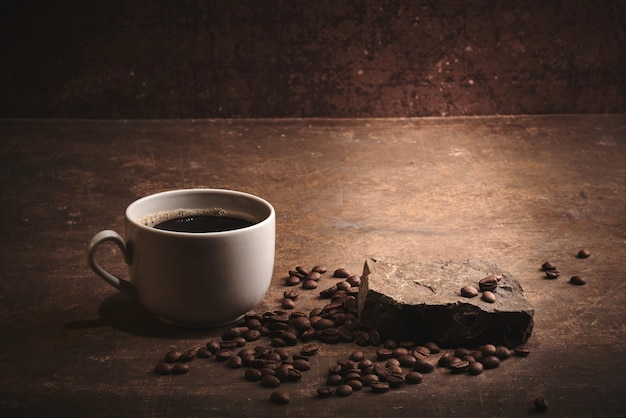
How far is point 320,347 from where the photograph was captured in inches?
61.6

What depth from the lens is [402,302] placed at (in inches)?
60.8

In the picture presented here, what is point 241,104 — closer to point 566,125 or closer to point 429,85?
point 429,85

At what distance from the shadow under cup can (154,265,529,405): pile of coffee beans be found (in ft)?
0.21

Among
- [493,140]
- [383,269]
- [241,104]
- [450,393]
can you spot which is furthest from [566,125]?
[450,393]

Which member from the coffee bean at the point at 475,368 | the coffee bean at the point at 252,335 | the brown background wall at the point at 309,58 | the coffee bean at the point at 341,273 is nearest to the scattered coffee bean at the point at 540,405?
the coffee bean at the point at 475,368

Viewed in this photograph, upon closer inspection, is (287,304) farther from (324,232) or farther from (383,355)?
(324,232)

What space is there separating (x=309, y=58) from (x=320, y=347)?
1.82 m

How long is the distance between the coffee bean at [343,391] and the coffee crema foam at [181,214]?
38 cm

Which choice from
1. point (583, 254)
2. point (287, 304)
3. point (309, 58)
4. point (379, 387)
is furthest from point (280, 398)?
point (309, 58)

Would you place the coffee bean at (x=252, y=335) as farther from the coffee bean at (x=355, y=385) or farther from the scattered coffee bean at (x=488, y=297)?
the scattered coffee bean at (x=488, y=297)

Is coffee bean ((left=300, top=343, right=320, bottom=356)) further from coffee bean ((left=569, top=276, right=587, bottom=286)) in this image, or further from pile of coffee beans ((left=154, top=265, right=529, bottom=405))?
coffee bean ((left=569, top=276, right=587, bottom=286))

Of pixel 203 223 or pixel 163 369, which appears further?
pixel 203 223

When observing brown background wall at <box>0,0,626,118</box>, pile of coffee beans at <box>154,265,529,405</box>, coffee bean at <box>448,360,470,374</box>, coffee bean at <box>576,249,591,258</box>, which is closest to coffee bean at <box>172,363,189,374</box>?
pile of coffee beans at <box>154,265,529,405</box>

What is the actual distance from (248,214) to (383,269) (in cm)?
29
